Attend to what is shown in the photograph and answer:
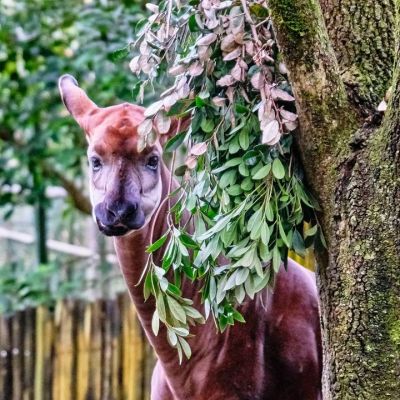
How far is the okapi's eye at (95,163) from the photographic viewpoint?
274cm

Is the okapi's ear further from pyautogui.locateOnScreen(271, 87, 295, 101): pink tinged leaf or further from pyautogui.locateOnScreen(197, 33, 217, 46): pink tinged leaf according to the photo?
pyautogui.locateOnScreen(271, 87, 295, 101): pink tinged leaf

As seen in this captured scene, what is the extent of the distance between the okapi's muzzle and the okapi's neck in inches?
6.2

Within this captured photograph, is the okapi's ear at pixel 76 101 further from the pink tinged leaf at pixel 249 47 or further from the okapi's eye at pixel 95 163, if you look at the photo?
the pink tinged leaf at pixel 249 47

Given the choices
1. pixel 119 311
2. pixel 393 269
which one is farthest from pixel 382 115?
pixel 119 311

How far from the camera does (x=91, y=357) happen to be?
5.80 meters

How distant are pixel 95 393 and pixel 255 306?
324cm

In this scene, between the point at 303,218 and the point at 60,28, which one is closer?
the point at 303,218

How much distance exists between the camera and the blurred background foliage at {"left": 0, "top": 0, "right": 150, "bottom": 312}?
5.49 meters

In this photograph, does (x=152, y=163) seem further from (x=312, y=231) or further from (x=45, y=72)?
(x=45, y=72)

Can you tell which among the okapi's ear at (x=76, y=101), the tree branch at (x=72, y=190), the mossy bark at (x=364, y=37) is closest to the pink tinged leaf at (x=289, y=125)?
the mossy bark at (x=364, y=37)

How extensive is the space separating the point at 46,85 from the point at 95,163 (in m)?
3.20

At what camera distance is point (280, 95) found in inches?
86.0

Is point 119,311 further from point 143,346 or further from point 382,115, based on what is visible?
point 382,115

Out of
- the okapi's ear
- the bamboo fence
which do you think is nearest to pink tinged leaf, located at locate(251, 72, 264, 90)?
the okapi's ear
